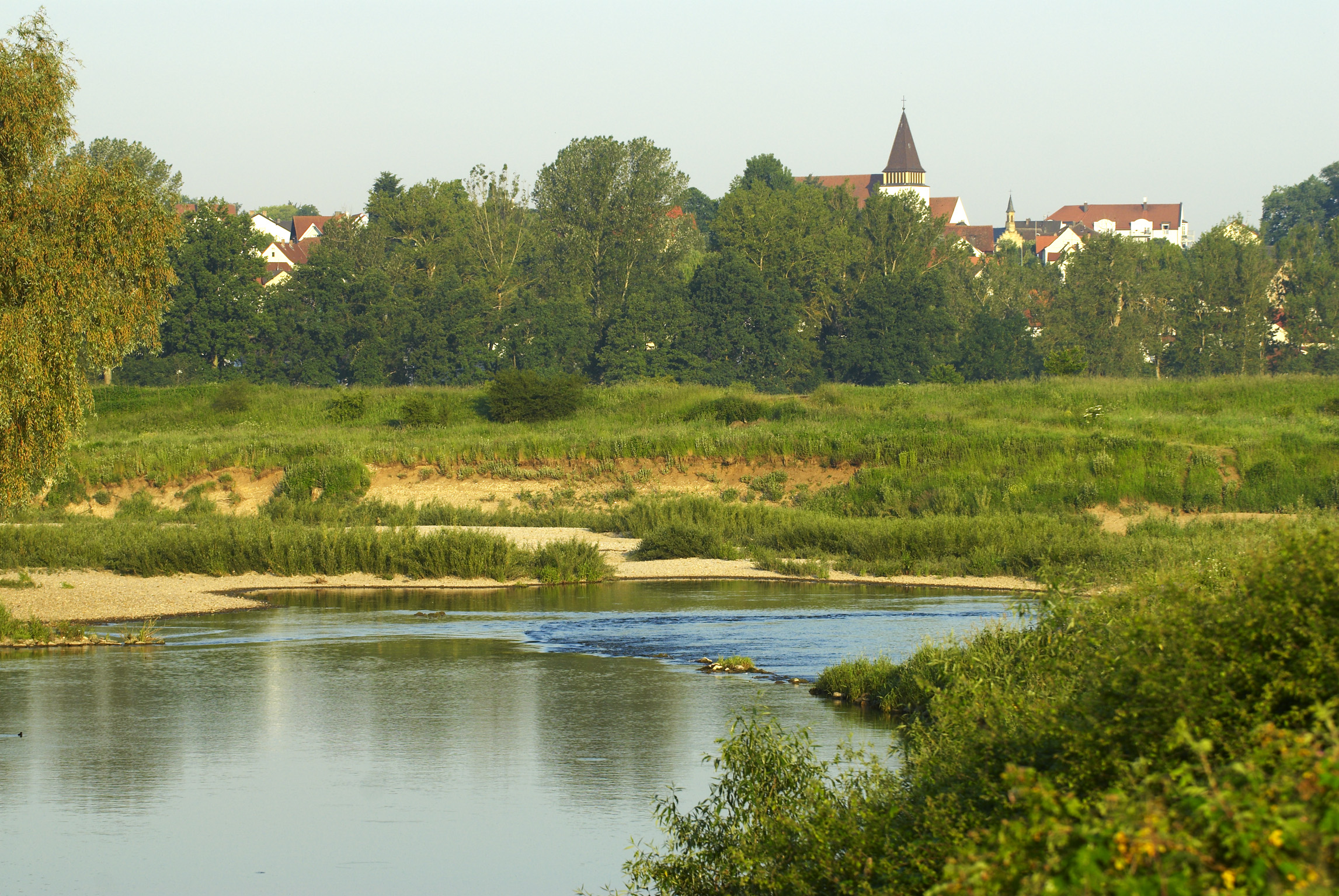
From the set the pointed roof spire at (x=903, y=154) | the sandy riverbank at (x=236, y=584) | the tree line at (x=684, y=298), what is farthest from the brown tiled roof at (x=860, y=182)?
the sandy riverbank at (x=236, y=584)

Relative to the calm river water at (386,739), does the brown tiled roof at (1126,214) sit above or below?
above

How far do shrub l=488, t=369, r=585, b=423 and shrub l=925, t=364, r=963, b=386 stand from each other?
21811 mm

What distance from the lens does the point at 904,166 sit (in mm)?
138375

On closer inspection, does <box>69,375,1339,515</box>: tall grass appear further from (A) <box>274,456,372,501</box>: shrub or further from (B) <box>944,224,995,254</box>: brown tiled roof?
(B) <box>944,224,995,254</box>: brown tiled roof

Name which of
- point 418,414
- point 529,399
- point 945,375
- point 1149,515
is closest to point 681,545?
point 1149,515

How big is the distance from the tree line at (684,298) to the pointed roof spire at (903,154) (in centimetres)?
5973

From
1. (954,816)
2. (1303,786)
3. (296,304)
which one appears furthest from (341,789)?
(296,304)

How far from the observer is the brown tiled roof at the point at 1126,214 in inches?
6142

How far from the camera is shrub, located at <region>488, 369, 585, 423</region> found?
4509 cm

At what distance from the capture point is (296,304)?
67500 millimetres

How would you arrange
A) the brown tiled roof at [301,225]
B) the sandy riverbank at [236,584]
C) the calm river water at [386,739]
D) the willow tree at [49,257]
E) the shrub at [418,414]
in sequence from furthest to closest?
the brown tiled roof at [301,225], the shrub at [418,414], the sandy riverbank at [236,584], the willow tree at [49,257], the calm river water at [386,739]

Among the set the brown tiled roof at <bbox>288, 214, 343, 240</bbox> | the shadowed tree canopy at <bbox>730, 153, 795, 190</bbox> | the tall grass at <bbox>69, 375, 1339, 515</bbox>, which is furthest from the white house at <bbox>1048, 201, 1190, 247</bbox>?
the tall grass at <bbox>69, 375, 1339, 515</bbox>

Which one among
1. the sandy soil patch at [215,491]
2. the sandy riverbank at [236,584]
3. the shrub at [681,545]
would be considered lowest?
the sandy riverbank at [236,584]

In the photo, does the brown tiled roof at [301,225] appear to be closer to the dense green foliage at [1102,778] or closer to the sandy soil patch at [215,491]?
the sandy soil patch at [215,491]
